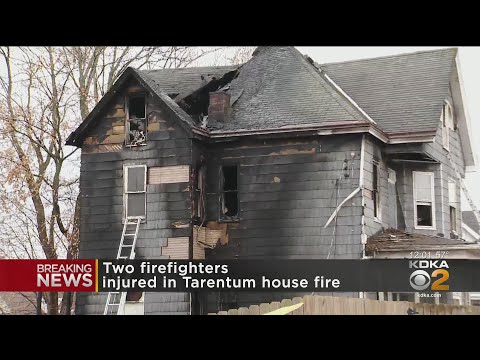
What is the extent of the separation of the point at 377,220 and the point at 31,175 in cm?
895

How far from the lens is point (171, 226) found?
1775 centimetres

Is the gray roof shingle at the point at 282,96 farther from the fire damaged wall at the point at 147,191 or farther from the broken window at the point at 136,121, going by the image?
the broken window at the point at 136,121

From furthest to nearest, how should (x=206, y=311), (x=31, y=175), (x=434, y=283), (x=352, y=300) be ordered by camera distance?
(x=31, y=175)
(x=206, y=311)
(x=434, y=283)
(x=352, y=300)

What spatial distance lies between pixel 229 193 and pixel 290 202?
1.53 metres

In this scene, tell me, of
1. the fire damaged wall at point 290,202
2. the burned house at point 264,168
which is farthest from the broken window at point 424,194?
the fire damaged wall at point 290,202

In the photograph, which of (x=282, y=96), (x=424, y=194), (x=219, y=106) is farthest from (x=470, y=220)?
(x=219, y=106)

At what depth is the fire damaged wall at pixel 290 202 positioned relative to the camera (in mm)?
17266

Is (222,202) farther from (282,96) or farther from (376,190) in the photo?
(376,190)

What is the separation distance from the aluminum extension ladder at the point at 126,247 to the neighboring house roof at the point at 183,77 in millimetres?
3242

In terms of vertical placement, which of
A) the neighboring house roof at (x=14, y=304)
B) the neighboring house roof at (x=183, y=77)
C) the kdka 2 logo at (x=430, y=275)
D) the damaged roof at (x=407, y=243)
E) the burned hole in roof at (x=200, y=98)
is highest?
the neighboring house roof at (x=183, y=77)

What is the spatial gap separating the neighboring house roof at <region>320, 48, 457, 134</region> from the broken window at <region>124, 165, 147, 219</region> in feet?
17.5

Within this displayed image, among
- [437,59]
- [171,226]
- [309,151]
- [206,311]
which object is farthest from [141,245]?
[437,59]

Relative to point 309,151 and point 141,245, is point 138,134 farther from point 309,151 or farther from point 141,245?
point 309,151

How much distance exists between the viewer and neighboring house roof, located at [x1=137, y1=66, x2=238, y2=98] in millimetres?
19734
